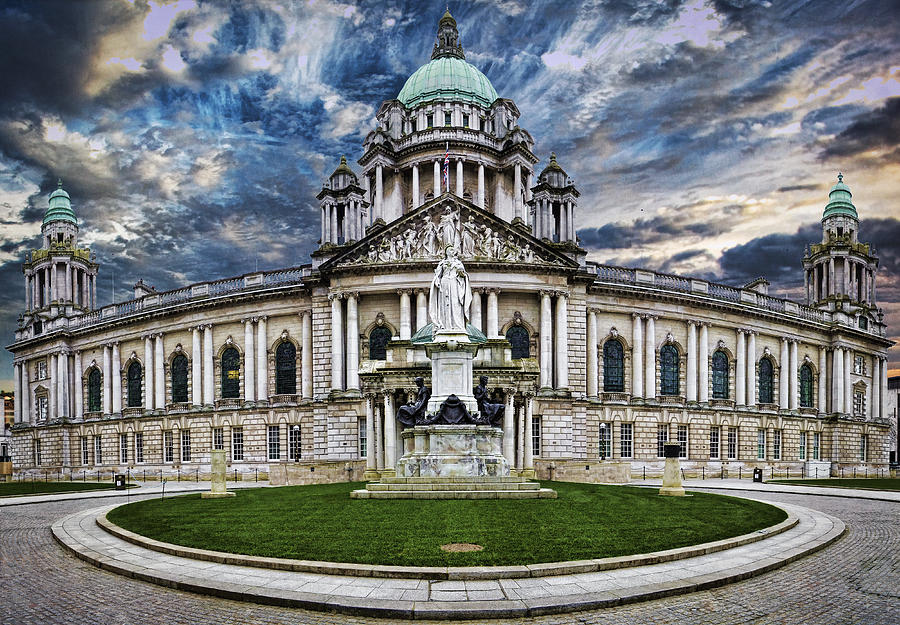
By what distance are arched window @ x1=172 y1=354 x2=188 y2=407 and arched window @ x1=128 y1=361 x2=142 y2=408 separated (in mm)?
5094

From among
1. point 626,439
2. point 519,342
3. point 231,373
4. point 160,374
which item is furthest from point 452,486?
point 160,374

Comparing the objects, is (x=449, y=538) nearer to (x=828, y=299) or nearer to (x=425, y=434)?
(x=425, y=434)

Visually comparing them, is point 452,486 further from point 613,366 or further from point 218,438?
point 218,438

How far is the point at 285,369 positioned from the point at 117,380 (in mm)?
21219

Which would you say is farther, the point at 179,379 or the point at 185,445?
the point at 179,379

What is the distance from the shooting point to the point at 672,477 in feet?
93.7

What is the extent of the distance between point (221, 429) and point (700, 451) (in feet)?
141

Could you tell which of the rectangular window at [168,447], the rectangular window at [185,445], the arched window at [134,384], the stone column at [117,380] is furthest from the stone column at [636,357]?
the stone column at [117,380]

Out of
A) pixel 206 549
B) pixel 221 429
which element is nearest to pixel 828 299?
pixel 221 429

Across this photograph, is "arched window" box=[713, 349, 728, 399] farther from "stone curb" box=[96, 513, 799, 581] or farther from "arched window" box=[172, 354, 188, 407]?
"stone curb" box=[96, 513, 799, 581]

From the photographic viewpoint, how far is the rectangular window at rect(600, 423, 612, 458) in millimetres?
58719

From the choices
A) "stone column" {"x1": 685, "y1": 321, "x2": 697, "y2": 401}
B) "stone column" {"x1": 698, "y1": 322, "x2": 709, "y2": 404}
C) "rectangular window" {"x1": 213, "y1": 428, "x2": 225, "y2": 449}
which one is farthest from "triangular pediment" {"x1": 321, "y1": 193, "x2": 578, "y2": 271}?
"rectangular window" {"x1": 213, "y1": 428, "x2": 225, "y2": 449}

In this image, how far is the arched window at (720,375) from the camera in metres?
64.5

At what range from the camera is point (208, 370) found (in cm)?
6281
